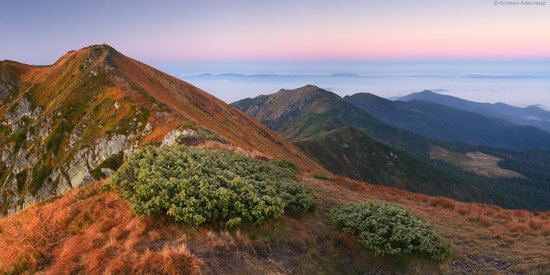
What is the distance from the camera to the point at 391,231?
1496cm

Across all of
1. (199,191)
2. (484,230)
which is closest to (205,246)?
(199,191)

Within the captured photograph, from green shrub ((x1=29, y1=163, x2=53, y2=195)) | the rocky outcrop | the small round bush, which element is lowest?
green shrub ((x1=29, y1=163, x2=53, y2=195))

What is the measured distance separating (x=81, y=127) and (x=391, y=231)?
4858cm

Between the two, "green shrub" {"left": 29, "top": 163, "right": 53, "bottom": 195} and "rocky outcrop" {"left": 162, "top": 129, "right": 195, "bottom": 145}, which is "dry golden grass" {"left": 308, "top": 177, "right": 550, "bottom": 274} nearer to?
"rocky outcrop" {"left": 162, "top": 129, "right": 195, "bottom": 145}

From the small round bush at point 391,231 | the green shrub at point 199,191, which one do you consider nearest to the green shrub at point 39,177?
the green shrub at point 199,191

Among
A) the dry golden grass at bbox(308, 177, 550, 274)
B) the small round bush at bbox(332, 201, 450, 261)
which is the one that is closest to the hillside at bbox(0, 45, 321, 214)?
the dry golden grass at bbox(308, 177, 550, 274)

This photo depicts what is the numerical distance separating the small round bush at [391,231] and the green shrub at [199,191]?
89.7 inches

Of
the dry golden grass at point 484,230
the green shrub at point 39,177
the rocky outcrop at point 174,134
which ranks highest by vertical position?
the rocky outcrop at point 174,134

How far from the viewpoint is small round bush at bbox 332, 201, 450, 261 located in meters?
14.1

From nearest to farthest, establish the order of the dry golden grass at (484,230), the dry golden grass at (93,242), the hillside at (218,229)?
1. the dry golden grass at (93,242)
2. the hillside at (218,229)
3. the dry golden grass at (484,230)

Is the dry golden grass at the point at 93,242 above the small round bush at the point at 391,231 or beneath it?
above

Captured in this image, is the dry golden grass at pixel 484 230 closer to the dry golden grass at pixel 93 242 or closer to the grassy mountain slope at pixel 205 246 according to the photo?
the grassy mountain slope at pixel 205 246

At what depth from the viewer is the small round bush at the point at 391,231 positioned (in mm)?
14133

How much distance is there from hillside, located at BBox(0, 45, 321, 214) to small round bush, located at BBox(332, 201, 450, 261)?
19.4 meters
